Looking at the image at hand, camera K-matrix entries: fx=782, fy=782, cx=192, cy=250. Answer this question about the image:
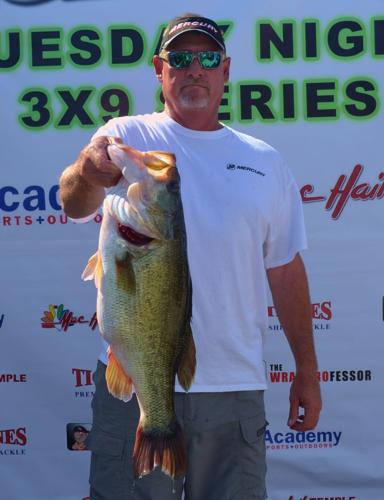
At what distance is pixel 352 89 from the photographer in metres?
3.54

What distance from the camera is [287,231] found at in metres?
2.55

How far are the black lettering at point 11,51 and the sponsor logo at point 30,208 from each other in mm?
559

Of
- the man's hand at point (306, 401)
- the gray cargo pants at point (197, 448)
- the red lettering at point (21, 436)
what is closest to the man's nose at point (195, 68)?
the gray cargo pants at point (197, 448)

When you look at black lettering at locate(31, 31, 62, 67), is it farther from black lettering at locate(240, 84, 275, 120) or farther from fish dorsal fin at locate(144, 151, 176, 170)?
fish dorsal fin at locate(144, 151, 176, 170)

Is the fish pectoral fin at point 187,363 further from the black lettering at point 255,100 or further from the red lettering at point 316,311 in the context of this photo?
the black lettering at point 255,100

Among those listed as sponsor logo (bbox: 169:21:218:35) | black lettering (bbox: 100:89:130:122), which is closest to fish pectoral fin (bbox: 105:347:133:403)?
sponsor logo (bbox: 169:21:218:35)

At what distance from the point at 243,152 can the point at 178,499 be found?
3.55 feet

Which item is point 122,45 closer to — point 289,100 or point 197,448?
point 289,100

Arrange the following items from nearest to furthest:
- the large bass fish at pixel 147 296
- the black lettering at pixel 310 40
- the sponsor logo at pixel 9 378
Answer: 1. the large bass fish at pixel 147 296
2. the black lettering at pixel 310 40
3. the sponsor logo at pixel 9 378

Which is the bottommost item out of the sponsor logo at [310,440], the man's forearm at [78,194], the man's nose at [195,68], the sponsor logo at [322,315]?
the sponsor logo at [310,440]

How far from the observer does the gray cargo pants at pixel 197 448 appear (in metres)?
2.32

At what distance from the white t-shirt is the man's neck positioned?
0.9 inches

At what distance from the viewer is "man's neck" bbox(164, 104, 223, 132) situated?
7.93 ft

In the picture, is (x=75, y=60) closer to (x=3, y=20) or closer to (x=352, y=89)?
(x=3, y=20)
